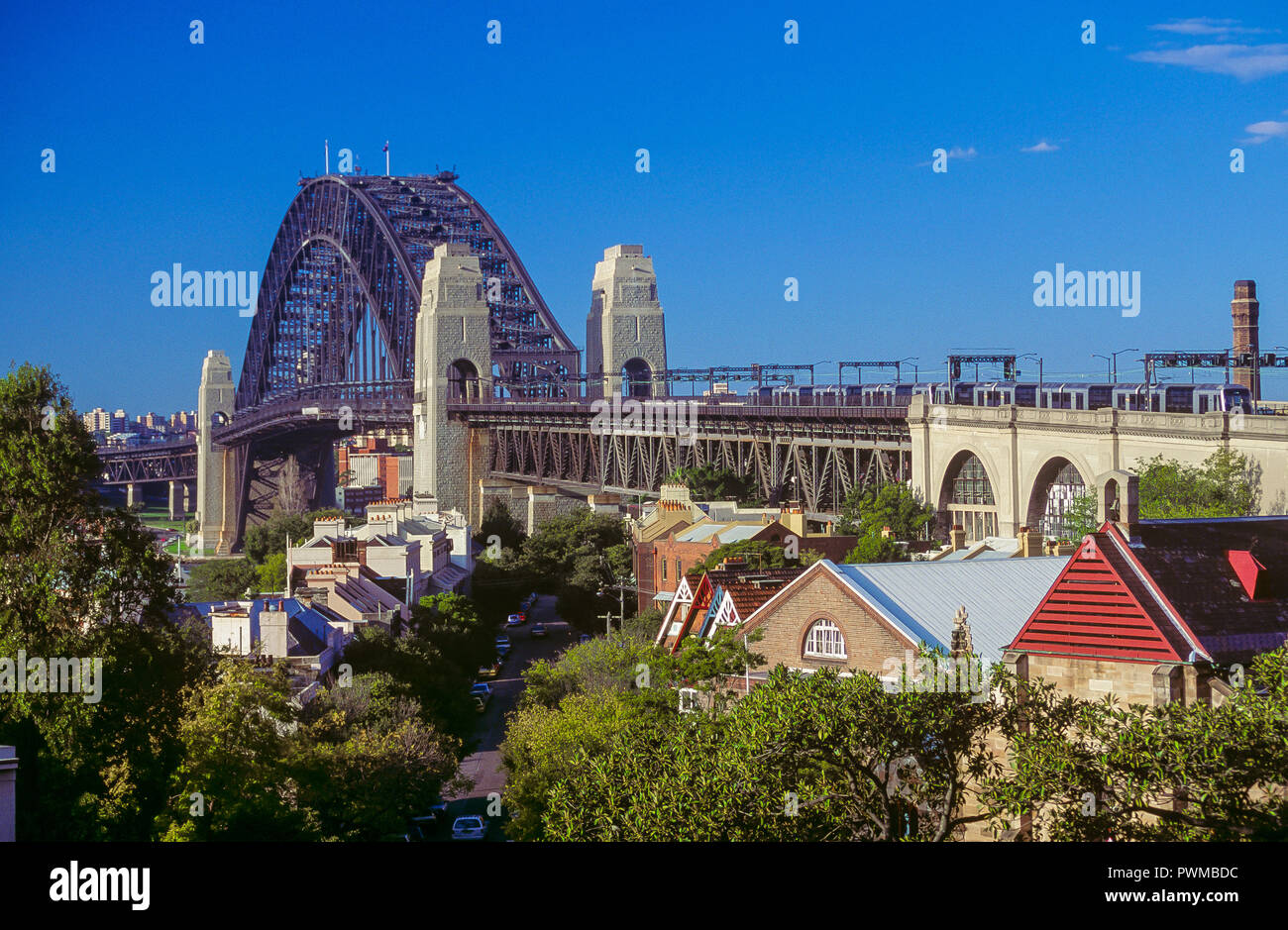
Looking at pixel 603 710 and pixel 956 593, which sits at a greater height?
pixel 956 593

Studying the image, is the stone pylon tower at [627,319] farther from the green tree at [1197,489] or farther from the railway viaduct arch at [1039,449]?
the green tree at [1197,489]

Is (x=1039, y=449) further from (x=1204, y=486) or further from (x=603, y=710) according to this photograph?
(x=603, y=710)

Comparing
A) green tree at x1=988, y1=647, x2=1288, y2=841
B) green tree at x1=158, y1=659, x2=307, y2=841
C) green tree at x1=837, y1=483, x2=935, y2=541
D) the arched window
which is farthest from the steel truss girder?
green tree at x1=988, y1=647, x2=1288, y2=841

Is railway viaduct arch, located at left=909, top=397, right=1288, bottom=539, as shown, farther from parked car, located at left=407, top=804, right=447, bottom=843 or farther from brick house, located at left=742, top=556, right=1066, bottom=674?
parked car, located at left=407, top=804, right=447, bottom=843

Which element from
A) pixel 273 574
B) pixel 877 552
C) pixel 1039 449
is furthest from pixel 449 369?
pixel 877 552

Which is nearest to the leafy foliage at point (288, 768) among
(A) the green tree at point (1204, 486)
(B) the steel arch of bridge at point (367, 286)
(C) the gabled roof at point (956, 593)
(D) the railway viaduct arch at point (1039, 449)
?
(C) the gabled roof at point (956, 593)
